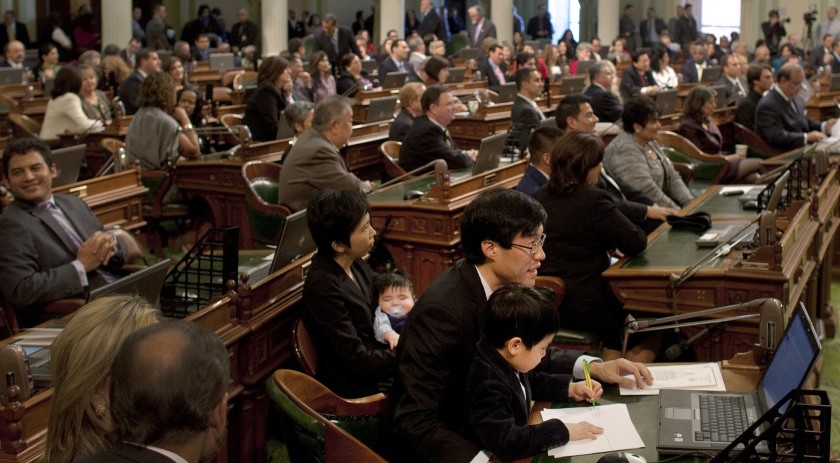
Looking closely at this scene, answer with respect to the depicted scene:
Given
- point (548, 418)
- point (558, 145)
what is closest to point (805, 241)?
point (558, 145)

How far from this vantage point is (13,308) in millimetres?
3471

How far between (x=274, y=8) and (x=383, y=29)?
199cm

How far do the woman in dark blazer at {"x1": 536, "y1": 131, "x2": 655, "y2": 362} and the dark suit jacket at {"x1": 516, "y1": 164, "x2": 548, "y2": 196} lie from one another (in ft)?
1.98

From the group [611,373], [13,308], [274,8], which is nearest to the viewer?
Answer: [611,373]

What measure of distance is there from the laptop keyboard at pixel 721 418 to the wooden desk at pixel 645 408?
10cm

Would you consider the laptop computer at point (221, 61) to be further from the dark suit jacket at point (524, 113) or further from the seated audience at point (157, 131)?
the seated audience at point (157, 131)

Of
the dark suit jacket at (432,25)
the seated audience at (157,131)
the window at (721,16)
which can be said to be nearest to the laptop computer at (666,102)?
the seated audience at (157,131)

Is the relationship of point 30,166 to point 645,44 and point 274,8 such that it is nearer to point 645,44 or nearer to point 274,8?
point 274,8

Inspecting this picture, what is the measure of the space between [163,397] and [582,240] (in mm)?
Result: 2567

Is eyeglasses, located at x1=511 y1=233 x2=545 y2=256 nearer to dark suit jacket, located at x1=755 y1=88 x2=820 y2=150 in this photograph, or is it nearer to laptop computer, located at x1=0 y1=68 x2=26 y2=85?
dark suit jacket, located at x1=755 y1=88 x2=820 y2=150

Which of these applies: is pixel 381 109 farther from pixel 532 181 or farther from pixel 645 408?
pixel 645 408

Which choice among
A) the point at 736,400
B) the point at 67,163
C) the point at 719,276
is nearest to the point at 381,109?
the point at 67,163

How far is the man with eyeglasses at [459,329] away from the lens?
7.49 ft

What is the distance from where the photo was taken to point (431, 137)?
19.9 feet
